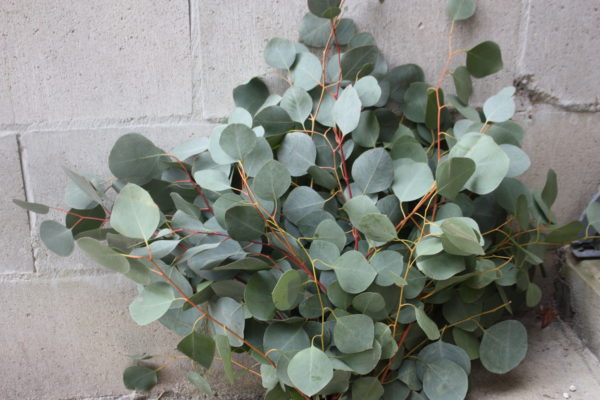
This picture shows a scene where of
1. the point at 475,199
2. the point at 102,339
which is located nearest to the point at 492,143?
the point at 475,199

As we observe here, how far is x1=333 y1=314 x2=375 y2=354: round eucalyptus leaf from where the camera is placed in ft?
2.12

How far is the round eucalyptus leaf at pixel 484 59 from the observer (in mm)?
797

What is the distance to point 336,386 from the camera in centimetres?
69

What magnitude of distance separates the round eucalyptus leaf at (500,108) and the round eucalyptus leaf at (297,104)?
285 mm

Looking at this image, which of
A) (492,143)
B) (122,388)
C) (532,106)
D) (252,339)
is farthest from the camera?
(122,388)

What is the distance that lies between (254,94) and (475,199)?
0.42 metres

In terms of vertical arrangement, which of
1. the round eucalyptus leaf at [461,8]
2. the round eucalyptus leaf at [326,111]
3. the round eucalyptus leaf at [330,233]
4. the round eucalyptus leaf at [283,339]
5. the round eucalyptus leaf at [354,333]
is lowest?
the round eucalyptus leaf at [283,339]

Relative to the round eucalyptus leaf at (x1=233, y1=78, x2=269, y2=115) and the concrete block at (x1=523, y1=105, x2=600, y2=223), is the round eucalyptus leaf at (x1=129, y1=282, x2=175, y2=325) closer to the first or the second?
the round eucalyptus leaf at (x1=233, y1=78, x2=269, y2=115)

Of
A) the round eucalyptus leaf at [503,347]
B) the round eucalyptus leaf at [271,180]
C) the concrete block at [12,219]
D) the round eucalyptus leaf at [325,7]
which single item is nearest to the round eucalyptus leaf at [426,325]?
the round eucalyptus leaf at [503,347]

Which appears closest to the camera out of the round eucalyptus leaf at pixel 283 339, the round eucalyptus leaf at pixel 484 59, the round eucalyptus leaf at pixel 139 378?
the round eucalyptus leaf at pixel 283 339

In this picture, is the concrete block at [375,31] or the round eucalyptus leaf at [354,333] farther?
the concrete block at [375,31]

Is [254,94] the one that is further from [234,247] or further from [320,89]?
[234,247]

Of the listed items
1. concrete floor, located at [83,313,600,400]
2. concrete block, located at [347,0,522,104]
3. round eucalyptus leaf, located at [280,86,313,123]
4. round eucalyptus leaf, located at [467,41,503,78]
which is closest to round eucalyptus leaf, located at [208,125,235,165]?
round eucalyptus leaf, located at [280,86,313,123]

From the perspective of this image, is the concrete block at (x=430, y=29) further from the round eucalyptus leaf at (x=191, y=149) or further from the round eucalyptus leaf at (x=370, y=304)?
the round eucalyptus leaf at (x=370, y=304)
